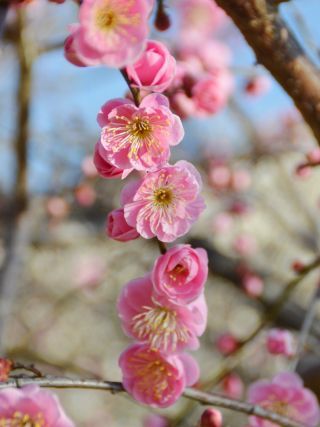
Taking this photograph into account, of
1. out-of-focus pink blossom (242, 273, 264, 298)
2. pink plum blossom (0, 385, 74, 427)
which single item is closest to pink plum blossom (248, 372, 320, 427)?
pink plum blossom (0, 385, 74, 427)

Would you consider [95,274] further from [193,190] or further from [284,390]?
[193,190]

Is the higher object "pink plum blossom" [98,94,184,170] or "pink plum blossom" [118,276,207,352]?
"pink plum blossom" [98,94,184,170]

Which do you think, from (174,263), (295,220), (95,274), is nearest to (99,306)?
(95,274)

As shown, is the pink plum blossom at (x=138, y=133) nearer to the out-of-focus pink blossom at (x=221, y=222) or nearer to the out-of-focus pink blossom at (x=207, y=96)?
the out-of-focus pink blossom at (x=207, y=96)

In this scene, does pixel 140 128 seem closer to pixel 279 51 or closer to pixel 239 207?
pixel 279 51

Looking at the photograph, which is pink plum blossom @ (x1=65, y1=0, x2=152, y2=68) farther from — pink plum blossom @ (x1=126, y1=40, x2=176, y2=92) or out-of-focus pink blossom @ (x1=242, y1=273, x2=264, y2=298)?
out-of-focus pink blossom @ (x1=242, y1=273, x2=264, y2=298)

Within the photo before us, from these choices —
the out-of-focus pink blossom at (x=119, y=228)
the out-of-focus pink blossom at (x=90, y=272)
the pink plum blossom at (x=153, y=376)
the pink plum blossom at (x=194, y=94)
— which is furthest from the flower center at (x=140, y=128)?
the out-of-focus pink blossom at (x=90, y=272)

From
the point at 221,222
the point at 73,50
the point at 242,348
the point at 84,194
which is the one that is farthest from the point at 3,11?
the point at 221,222

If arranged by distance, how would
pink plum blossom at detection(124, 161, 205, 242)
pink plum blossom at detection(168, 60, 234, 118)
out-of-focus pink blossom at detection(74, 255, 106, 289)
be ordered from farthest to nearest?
out-of-focus pink blossom at detection(74, 255, 106, 289), pink plum blossom at detection(168, 60, 234, 118), pink plum blossom at detection(124, 161, 205, 242)
